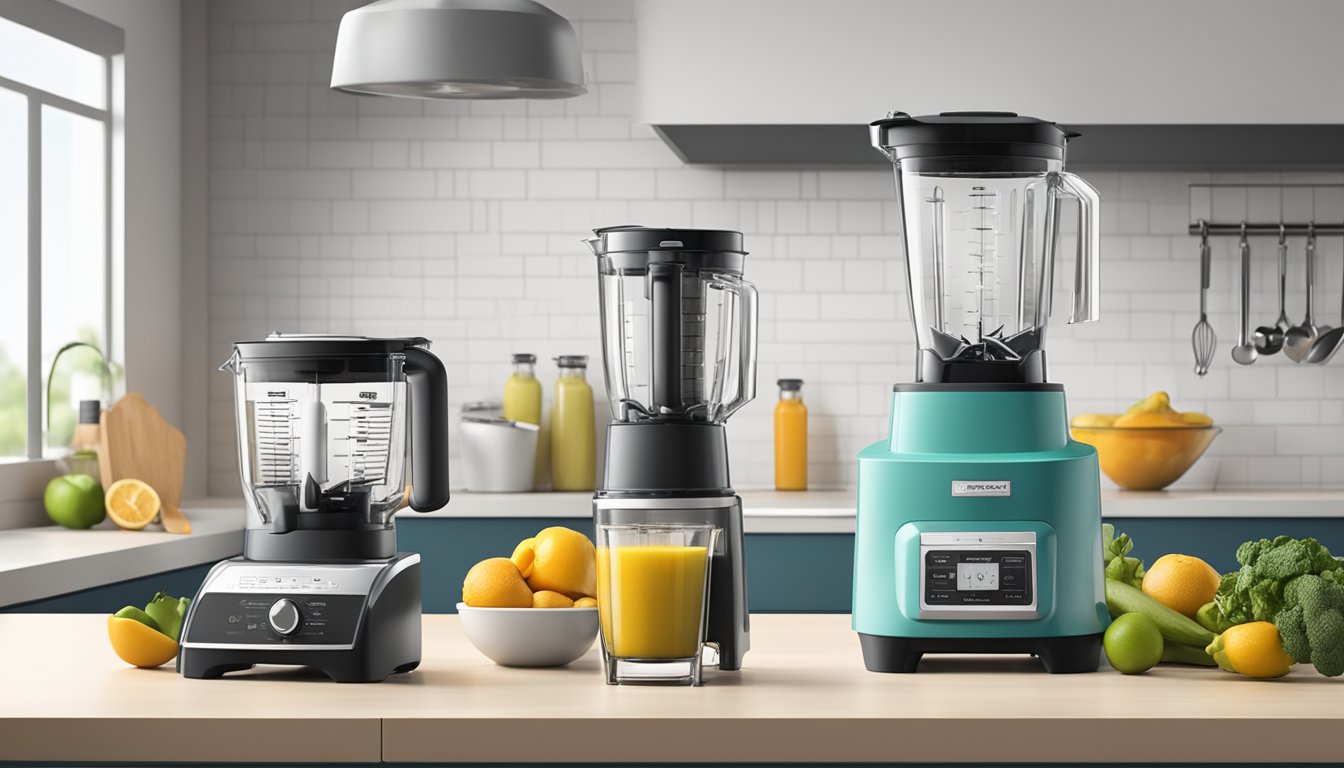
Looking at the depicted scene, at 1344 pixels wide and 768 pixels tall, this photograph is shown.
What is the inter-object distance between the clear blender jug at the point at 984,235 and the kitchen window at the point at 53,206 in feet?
8.63

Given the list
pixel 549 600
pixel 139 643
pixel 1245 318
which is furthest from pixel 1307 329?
pixel 139 643

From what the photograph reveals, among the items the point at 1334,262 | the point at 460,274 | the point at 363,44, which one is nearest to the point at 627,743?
the point at 363,44

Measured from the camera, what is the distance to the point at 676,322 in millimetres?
1533

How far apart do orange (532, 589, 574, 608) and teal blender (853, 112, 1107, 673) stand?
314 millimetres

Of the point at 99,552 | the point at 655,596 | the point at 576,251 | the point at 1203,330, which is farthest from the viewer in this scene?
the point at 576,251

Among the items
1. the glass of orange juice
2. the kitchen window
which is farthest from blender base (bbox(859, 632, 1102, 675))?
the kitchen window

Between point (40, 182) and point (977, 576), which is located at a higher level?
point (40, 182)

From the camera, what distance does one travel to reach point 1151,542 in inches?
139

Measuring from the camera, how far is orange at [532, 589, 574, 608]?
1560mm

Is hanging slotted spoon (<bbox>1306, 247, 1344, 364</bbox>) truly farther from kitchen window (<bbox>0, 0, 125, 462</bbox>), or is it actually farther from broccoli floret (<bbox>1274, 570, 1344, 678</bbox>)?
kitchen window (<bbox>0, 0, 125, 462</bbox>)

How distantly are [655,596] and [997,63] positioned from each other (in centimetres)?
254

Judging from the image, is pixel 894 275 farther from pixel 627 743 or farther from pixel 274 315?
pixel 627 743

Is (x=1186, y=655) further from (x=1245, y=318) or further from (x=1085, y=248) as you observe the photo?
(x=1245, y=318)

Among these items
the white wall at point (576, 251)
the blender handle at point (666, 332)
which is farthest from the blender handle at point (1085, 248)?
the white wall at point (576, 251)
